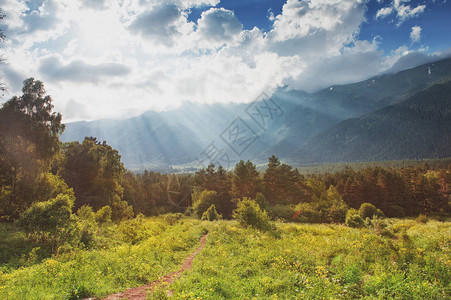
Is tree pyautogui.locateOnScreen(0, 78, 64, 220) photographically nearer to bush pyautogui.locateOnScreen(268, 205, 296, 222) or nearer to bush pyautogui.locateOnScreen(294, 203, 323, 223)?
bush pyautogui.locateOnScreen(268, 205, 296, 222)

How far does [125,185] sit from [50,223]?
46.0 metres

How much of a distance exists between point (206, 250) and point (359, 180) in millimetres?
57306

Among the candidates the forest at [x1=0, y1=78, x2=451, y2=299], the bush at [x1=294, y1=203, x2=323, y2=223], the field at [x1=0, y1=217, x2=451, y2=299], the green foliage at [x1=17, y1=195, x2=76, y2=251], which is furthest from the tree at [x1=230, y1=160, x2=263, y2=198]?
the green foliage at [x1=17, y1=195, x2=76, y2=251]

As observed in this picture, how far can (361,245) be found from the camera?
12422 mm

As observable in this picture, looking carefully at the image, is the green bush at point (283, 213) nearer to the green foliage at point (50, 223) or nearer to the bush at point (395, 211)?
the bush at point (395, 211)

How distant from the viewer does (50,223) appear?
49.7 feet

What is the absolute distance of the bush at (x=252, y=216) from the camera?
22938 mm

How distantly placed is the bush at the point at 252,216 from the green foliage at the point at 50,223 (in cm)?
1558

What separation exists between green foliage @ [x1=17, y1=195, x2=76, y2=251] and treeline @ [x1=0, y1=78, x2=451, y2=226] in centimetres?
49

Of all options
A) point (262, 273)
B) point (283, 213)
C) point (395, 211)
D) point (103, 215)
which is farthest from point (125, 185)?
point (395, 211)

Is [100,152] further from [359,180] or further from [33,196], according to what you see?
[359,180]

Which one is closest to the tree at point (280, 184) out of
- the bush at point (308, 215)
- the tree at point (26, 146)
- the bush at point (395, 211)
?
the bush at point (308, 215)

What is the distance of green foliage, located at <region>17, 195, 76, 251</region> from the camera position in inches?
555

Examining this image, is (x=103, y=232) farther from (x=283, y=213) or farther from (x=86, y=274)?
(x=283, y=213)
